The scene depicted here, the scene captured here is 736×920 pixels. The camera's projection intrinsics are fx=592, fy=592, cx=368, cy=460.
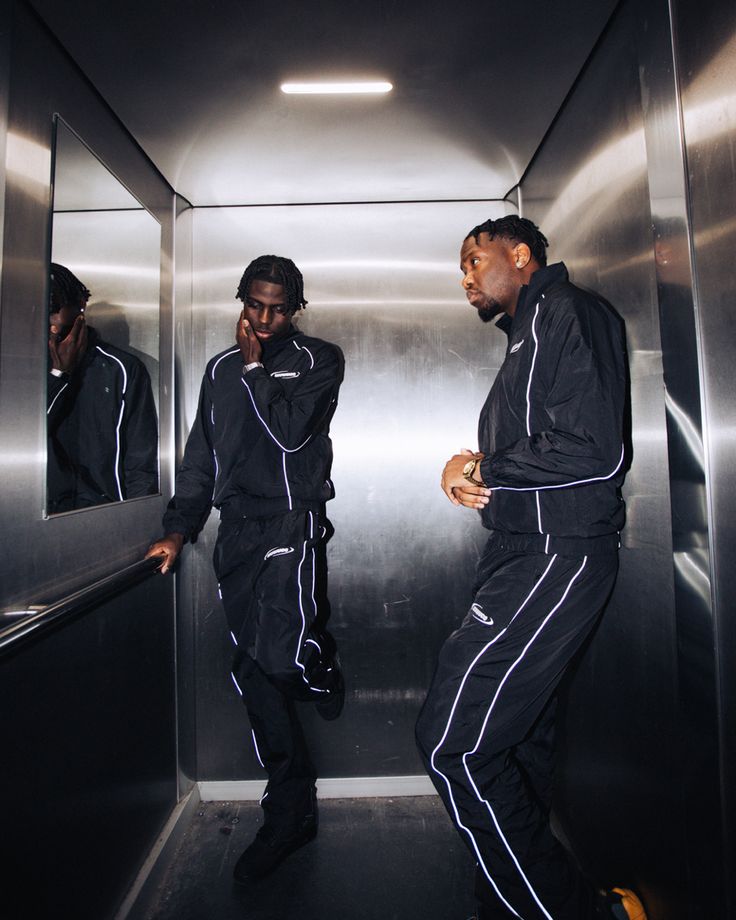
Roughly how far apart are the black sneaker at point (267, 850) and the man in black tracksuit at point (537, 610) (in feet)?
2.32

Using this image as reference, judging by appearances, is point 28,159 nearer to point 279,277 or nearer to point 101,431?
point 101,431

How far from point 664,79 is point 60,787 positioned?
1.98 metres

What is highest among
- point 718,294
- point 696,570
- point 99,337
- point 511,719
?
point 99,337

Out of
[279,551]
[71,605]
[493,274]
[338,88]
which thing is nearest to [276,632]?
[279,551]

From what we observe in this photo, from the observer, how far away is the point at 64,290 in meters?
1.43

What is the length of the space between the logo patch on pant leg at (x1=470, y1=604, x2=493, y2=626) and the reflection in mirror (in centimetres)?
103

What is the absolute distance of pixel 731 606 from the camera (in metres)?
1.09

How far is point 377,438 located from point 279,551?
0.66 meters

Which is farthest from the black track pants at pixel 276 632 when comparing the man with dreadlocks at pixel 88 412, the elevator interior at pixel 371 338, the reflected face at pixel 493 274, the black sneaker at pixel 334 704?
the reflected face at pixel 493 274

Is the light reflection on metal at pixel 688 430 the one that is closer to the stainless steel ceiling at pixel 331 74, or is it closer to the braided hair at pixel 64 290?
the stainless steel ceiling at pixel 331 74

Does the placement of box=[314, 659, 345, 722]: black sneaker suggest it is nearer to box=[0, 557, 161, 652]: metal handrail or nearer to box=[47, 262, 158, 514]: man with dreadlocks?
box=[0, 557, 161, 652]: metal handrail

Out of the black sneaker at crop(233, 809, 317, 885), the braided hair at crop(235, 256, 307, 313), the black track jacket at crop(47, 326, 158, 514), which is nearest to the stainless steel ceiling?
the braided hair at crop(235, 256, 307, 313)

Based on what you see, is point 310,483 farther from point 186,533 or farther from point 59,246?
point 59,246

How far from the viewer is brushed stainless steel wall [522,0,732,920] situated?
1.15 metres
